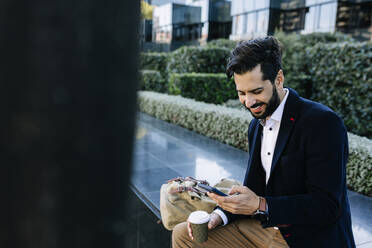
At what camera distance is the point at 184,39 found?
1415 inches

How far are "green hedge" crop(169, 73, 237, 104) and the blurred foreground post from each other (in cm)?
1000

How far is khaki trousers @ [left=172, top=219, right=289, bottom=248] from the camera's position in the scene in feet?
7.32

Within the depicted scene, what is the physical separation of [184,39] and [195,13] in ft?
11.2

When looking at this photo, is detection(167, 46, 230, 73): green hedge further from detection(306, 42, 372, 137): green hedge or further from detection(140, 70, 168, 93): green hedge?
detection(306, 42, 372, 137): green hedge

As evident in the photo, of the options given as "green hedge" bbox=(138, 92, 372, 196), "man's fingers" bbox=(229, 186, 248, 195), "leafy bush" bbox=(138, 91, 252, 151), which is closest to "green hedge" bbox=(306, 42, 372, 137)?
"green hedge" bbox=(138, 92, 372, 196)

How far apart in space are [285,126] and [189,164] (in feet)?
11.4

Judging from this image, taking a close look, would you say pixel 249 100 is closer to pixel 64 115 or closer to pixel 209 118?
pixel 64 115

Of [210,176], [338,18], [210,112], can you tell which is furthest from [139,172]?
[338,18]

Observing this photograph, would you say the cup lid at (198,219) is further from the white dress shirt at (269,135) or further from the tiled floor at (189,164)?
the tiled floor at (189,164)

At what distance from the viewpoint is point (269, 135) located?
221 cm

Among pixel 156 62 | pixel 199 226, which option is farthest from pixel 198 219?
pixel 156 62

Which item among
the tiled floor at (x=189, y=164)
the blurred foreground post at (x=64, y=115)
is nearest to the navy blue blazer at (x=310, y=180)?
the tiled floor at (x=189, y=164)

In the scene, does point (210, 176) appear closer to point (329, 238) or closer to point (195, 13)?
point (329, 238)

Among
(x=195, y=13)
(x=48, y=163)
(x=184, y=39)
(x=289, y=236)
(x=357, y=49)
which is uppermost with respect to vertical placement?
(x=195, y=13)
